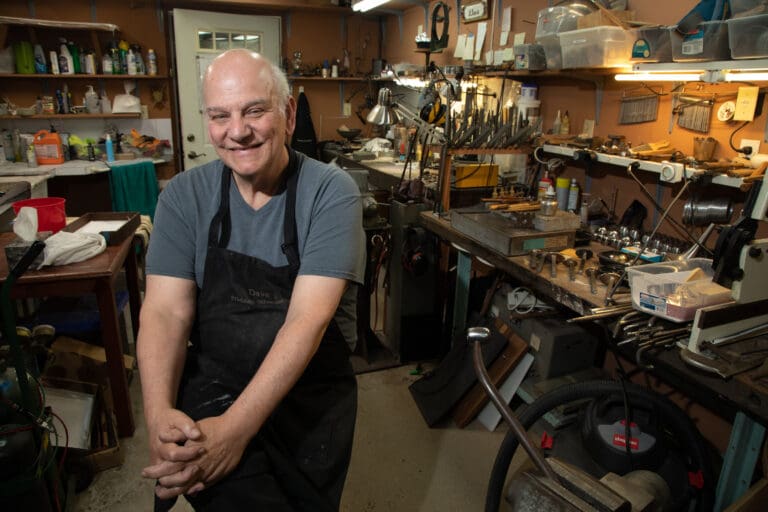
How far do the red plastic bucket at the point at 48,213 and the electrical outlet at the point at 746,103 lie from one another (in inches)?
112

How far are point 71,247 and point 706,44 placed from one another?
95.4 inches

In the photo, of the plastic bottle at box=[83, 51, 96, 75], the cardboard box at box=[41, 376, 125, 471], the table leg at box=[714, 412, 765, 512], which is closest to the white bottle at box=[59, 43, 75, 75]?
the plastic bottle at box=[83, 51, 96, 75]

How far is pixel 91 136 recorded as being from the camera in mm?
4871

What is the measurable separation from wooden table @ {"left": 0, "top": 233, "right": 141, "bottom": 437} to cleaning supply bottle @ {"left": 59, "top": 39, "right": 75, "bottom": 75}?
3.06 meters

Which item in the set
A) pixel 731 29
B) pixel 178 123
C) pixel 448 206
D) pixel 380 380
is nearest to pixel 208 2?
pixel 178 123

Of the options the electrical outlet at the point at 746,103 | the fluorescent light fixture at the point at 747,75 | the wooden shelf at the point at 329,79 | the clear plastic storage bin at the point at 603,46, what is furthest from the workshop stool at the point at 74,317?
the wooden shelf at the point at 329,79

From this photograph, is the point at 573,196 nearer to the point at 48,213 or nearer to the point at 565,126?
the point at 565,126

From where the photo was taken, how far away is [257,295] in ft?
4.07

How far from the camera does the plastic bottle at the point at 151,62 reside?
474 cm

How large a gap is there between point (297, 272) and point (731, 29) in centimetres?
158

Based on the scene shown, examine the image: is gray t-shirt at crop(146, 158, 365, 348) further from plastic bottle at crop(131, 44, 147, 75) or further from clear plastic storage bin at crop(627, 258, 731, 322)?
plastic bottle at crop(131, 44, 147, 75)

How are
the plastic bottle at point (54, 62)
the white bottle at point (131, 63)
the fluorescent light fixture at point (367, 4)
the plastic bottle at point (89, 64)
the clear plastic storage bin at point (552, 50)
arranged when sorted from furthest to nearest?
the white bottle at point (131, 63), the plastic bottle at point (89, 64), the plastic bottle at point (54, 62), the fluorescent light fixture at point (367, 4), the clear plastic storage bin at point (552, 50)

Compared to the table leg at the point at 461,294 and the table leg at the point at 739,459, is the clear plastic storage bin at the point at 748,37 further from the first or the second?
the table leg at the point at 461,294

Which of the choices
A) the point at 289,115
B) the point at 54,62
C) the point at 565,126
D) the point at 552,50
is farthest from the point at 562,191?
the point at 54,62
